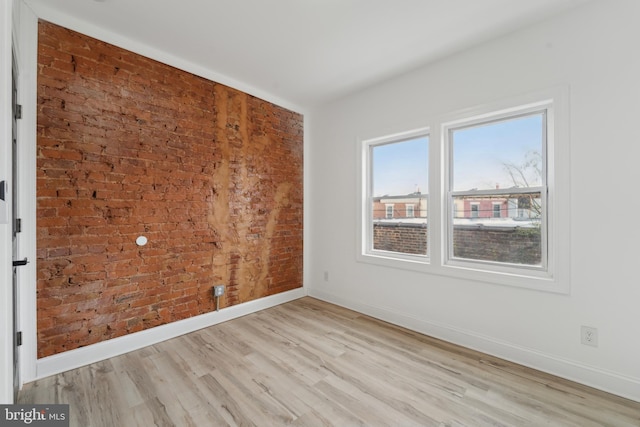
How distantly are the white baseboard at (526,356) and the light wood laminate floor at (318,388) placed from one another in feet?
0.24

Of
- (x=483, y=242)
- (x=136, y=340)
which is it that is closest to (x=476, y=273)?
(x=483, y=242)

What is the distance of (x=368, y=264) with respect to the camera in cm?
358

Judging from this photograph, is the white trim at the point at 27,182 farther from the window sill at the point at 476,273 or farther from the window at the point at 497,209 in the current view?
the window at the point at 497,209

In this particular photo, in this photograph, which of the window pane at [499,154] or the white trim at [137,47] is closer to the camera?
the white trim at [137,47]

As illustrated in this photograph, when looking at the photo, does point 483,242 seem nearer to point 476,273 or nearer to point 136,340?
point 476,273

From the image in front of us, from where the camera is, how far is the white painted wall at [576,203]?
1979mm

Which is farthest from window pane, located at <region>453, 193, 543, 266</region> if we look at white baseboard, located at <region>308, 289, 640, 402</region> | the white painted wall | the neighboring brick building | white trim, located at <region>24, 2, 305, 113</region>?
white trim, located at <region>24, 2, 305, 113</region>

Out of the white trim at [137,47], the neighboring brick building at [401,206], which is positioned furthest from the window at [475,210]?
the white trim at [137,47]

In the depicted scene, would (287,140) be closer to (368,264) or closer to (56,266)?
(368,264)

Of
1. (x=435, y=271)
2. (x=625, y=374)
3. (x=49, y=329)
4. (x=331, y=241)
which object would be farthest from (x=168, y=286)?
(x=625, y=374)

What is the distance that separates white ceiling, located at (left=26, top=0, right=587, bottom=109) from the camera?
2176 mm

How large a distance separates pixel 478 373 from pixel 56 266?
3.51 meters

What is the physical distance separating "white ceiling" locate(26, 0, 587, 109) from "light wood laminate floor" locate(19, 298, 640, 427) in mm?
2897

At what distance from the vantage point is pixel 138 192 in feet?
8.74
